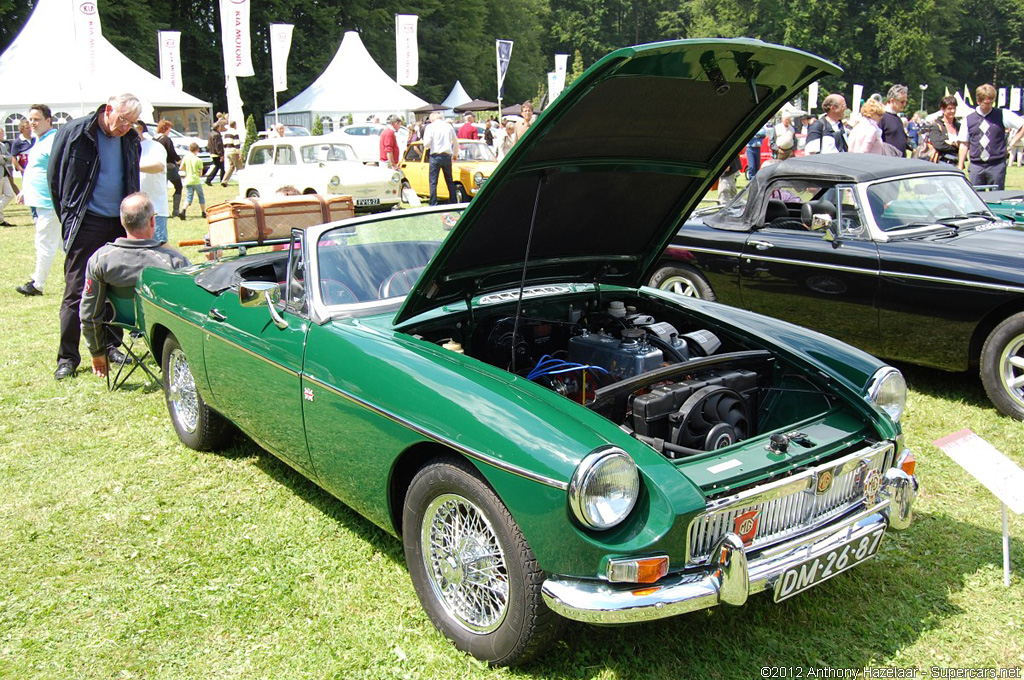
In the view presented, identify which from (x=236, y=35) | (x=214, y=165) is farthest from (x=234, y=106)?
(x=214, y=165)

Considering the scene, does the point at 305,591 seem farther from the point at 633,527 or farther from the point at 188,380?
the point at 188,380

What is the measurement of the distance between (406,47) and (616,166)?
3105 centimetres

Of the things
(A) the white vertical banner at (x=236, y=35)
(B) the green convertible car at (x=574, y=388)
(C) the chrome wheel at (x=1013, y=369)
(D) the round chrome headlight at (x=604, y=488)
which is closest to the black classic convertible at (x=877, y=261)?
(C) the chrome wheel at (x=1013, y=369)

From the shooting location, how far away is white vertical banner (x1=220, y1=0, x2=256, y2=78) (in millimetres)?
24656

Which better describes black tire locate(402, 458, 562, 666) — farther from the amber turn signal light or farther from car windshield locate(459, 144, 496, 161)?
car windshield locate(459, 144, 496, 161)

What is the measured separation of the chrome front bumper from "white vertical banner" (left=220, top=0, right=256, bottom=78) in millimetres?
25003

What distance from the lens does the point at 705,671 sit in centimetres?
293

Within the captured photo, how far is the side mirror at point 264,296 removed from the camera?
385 cm

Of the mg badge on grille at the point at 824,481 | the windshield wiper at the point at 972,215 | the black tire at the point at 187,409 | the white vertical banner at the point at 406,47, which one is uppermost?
the white vertical banner at the point at 406,47

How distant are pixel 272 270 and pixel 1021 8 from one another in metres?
85.0

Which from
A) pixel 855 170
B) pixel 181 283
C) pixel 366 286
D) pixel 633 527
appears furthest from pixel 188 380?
pixel 855 170

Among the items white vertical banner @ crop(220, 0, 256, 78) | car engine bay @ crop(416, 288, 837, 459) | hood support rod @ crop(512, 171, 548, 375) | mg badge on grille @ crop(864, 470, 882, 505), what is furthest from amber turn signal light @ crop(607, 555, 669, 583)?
white vertical banner @ crop(220, 0, 256, 78)

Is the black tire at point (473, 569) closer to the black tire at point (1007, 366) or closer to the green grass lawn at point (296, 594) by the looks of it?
the green grass lawn at point (296, 594)

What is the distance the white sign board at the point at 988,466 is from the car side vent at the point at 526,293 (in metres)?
1.84
